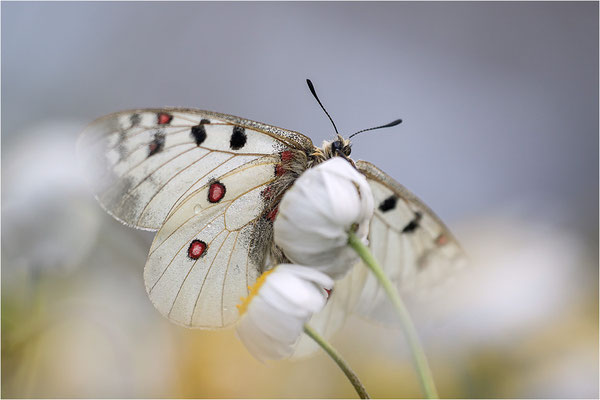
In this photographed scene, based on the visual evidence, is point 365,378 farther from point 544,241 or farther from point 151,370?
point 544,241

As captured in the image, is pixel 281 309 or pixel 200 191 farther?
pixel 200 191

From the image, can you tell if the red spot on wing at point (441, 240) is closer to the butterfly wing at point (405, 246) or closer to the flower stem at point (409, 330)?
the butterfly wing at point (405, 246)

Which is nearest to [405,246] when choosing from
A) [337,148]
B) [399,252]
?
[399,252]

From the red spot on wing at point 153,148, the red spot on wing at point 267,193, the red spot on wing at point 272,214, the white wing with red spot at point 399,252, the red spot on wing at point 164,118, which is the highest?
the red spot on wing at point 164,118

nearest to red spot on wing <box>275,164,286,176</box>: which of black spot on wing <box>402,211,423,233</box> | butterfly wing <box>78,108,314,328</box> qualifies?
butterfly wing <box>78,108,314,328</box>

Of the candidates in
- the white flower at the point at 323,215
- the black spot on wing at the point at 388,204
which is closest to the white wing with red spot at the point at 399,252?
the black spot on wing at the point at 388,204

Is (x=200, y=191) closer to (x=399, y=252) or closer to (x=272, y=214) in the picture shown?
(x=272, y=214)
